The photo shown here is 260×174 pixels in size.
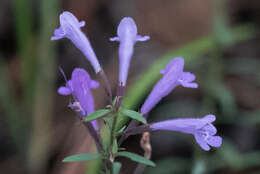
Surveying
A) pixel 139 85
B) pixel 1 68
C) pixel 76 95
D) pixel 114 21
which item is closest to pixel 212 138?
pixel 76 95

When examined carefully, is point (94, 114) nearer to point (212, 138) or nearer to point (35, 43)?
point (212, 138)

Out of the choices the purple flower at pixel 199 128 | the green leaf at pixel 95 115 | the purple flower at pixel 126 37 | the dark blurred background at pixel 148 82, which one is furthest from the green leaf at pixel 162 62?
the green leaf at pixel 95 115

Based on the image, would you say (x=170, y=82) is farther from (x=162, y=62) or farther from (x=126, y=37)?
(x=162, y=62)

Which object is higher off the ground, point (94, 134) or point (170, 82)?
point (170, 82)

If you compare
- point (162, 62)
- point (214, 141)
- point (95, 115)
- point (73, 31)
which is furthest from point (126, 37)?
point (162, 62)

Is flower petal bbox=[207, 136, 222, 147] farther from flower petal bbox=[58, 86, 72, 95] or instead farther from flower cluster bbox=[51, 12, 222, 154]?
flower petal bbox=[58, 86, 72, 95]
